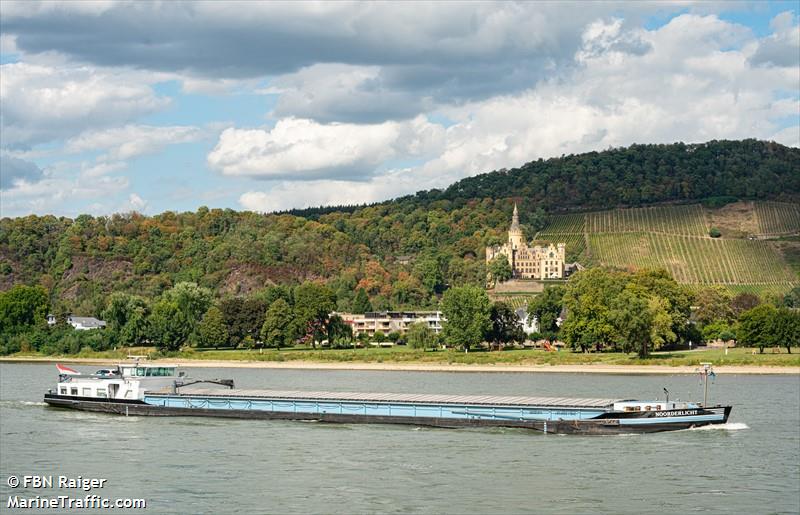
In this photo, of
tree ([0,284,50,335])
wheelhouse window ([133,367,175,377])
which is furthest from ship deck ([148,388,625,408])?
tree ([0,284,50,335])

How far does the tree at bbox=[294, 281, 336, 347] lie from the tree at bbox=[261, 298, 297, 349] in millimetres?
1161

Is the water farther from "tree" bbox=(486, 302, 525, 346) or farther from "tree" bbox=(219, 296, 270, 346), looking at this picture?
"tree" bbox=(219, 296, 270, 346)

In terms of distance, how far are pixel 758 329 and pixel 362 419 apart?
57103 millimetres

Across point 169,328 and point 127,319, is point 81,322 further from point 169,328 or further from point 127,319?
point 169,328

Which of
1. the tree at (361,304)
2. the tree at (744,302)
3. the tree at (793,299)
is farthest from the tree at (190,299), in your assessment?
the tree at (793,299)

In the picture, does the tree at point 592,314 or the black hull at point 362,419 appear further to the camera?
the tree at point 592,314

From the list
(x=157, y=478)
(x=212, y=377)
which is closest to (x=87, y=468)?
(x=157, y=478)

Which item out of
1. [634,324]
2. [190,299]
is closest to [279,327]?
[190,299]

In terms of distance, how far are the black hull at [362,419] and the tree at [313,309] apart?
60.4 m

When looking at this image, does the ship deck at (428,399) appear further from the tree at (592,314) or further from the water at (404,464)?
the tree at (592,314)

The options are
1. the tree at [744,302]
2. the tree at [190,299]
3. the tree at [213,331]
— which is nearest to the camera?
the tree at [213,331]

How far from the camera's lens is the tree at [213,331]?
124 metres

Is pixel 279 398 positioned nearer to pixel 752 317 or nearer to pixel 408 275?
pixel 752 317

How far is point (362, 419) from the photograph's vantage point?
5688 centimetres
